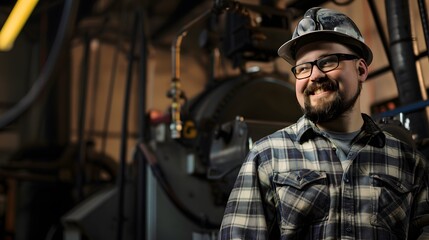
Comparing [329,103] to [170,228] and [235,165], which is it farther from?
[170,228]

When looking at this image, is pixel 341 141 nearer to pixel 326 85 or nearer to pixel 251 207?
pixel 326 85

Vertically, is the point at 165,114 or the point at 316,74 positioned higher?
the point at 165,114

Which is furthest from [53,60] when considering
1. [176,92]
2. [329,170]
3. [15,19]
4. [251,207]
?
[329,170]

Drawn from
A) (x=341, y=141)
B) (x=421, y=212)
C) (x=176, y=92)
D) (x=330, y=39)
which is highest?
(x=176, y=92)

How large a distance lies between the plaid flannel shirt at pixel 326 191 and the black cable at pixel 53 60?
2.51 feet

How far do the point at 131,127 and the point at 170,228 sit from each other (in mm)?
2868

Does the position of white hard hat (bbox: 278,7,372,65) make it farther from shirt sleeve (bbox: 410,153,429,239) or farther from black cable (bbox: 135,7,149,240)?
black cable (bbox: 135,7,149,240)

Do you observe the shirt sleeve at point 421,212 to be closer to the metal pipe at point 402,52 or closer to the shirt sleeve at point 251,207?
the shirt sleeve at point 251,207

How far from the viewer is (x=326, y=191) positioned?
39.9 inches

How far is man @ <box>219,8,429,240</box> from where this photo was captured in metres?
1.00

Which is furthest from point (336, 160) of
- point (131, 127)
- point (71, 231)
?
point (131, 127)

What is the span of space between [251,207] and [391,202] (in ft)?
1.03

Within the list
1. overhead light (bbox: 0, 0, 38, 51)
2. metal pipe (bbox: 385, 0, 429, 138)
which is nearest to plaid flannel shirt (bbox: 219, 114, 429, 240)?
metal pipe (bbox: 385, 0, 429, 138)

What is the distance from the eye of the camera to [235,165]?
1.77 metres
